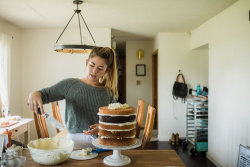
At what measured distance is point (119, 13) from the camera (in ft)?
10.3

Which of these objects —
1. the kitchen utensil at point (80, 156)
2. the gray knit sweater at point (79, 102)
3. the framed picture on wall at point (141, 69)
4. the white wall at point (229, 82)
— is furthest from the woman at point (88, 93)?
the framed picture on wall at point (141, 69)

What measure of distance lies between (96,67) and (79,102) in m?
0.25

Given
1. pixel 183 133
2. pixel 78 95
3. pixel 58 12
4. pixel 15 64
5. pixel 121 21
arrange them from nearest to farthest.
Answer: pixel 78 95, pixel 58 12, pixel 121 21, pixel 15 64, pixel 183 133

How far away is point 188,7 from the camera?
9.45ft

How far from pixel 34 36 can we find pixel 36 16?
949 mm

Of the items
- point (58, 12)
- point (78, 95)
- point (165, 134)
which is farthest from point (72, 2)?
point (165, 134)

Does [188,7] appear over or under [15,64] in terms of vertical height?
over

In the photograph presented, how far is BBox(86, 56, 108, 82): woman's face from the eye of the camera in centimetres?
137

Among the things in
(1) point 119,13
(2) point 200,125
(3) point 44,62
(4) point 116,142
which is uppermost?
(1) point 119,13

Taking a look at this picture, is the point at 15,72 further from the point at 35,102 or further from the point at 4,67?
the point at 35,102

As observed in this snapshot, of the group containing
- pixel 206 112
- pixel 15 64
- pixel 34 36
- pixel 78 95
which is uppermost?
pixel 34 36

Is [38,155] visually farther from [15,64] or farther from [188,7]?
[15,64]

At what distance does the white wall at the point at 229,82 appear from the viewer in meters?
2.48

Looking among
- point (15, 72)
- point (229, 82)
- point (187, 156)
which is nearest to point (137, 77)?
point (187, 156)
